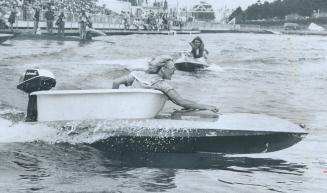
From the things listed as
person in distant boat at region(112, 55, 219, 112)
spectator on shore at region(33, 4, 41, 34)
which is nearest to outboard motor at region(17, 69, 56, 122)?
person in distant boat at region(112, 55, 219, 112)

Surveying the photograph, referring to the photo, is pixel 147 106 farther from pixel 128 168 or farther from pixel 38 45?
pixel 38 45

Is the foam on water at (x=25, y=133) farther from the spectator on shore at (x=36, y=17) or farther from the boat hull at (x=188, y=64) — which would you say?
the spectator on shore at (x=36, y=17)

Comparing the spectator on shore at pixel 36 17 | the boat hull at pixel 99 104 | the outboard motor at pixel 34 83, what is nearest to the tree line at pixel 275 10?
the spectator on shore at pixel 36 17

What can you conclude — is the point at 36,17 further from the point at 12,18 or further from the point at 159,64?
the point at 159,64

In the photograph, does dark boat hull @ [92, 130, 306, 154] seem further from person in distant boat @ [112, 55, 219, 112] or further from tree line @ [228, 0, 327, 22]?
tree line @ [228, 0, 327, 22]

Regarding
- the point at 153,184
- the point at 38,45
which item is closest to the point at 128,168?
the point at 153,184

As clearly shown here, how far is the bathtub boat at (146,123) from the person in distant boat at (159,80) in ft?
0.35

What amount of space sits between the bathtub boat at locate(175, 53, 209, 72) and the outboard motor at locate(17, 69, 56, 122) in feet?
50.3

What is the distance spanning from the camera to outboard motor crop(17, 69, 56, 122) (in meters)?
8.02

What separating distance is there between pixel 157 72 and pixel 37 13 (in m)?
27.1

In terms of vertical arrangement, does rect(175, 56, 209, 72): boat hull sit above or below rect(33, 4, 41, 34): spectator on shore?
below

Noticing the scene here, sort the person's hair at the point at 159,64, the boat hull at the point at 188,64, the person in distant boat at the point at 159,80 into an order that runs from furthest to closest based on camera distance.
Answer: the boat hull at the point at 188,64 < the person's hair at the point at 159,64 < the person in distant boat at the point at 159,80

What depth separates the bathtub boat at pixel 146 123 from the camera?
772 centimetres

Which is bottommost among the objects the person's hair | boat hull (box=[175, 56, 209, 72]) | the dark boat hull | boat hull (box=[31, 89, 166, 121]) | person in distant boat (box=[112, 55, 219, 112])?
boat hull (box=[175, 56, 209, 72])
